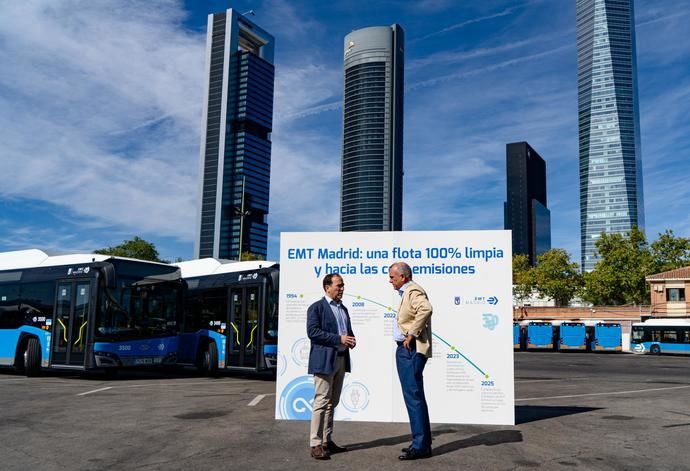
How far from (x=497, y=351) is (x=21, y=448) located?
591cm

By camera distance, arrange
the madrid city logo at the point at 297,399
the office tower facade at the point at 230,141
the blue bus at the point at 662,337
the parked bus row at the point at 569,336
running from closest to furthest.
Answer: the madrid city logo at the point at 297,399 → the blue bus at the point at 662,337 → the parked bus row at the point at 569,336 → the office tower facade at the point at 230,141

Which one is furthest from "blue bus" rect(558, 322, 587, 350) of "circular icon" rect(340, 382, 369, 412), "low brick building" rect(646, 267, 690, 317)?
"circular icon" rect(340, 382, 369, 412)

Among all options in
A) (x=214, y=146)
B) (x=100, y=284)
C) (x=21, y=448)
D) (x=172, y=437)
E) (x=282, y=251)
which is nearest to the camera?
(x=21, y=448)

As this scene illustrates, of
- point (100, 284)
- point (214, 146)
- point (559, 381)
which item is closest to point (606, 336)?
point (559, 381)

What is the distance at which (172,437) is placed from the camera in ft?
23.7

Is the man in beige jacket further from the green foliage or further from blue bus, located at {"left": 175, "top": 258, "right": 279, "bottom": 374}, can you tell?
the green foliage

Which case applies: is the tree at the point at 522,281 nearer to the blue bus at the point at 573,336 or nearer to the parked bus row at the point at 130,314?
the blue bus at the point at 573,336

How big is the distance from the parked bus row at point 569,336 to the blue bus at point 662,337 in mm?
1371

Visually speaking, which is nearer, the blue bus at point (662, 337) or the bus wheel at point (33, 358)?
the bus wheel at point (33, 358)

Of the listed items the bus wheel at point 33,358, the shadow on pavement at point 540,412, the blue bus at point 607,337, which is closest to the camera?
the shadow on pavement at point 540,412

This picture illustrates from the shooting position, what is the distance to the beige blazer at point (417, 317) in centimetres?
633

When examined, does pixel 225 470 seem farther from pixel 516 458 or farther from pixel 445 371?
pixel 445 371

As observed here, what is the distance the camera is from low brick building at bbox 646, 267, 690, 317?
5850 centimetres

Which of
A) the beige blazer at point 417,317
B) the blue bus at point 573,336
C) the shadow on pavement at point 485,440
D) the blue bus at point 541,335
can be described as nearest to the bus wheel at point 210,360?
the shadow on pavement at point 485,440
